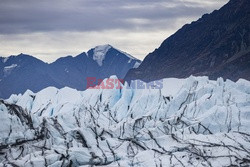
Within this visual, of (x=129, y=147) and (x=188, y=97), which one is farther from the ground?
(x=188, y=97)

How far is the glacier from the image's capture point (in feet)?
296

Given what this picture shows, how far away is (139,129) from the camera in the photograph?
4422 inches

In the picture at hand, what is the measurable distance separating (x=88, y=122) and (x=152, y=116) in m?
14.6

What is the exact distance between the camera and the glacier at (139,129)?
9019cm

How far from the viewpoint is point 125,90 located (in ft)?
457

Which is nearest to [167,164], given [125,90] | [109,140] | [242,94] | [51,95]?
[109,140]

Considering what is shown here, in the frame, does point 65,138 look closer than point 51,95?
Yes

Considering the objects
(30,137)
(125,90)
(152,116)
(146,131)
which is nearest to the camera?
(30,137)

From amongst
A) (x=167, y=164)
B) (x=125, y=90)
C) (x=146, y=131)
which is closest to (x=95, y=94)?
(x=125, y=90)

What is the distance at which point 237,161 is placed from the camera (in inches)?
3374

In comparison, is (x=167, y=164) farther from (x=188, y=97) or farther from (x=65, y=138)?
(x=188, y=97)

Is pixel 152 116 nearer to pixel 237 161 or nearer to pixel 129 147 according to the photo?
pixel 129 147

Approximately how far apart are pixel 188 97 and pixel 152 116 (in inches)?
418

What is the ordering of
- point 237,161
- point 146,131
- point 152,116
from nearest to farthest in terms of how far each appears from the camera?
point 237,161
point 146,131
point 152,116
